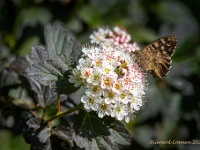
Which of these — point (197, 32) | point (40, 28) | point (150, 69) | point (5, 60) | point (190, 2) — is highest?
point (190, 2)

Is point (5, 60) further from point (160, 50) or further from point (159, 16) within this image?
point (159, 16)

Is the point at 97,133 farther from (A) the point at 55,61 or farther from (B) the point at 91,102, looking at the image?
(A) the point at 55,61

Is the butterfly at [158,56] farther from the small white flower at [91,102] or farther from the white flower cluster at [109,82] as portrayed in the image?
the small white flower at [91,102]

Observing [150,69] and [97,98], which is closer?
[97,98]

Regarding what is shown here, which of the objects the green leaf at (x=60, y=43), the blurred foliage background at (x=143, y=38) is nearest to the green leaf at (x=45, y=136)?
the green leaf at (x=60, y=43)

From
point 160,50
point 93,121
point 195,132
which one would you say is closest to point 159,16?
point 195,132

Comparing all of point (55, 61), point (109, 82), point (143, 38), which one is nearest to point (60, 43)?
point (55, 61)

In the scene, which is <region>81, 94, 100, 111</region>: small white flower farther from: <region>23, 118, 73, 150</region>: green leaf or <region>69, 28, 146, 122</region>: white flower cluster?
<region>23, 118, 73, 150</region>: green leaf
